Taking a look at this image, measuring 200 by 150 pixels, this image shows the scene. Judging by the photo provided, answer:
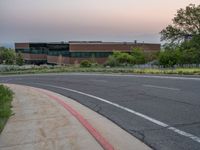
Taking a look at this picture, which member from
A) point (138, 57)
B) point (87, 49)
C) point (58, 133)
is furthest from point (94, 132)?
point (87, 49)

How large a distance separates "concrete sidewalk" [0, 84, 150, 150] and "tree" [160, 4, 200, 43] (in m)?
45.7

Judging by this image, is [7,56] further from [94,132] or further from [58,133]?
[94,132]

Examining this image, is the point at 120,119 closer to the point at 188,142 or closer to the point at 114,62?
the point at 188,142

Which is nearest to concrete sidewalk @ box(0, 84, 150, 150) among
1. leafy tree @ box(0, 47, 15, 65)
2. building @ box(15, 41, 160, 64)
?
building @ box(15, 41, 160, 64)

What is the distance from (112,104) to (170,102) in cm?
214

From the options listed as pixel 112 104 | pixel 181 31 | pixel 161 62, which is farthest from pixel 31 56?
pixel 112 104

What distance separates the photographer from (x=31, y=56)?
449 feet

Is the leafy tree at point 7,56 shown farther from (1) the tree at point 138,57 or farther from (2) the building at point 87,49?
(1) the tree at point 138,57

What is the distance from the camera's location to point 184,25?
187 ft

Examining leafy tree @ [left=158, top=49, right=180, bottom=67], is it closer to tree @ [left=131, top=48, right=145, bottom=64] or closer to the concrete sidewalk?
tree @ [left=131, top=48, right=145, bottom=64]

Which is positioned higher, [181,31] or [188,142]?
[181,31]

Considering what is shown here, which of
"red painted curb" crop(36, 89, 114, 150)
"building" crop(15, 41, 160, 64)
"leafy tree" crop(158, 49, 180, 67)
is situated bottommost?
"red painted curb" crop(36, 89, 114, 150)

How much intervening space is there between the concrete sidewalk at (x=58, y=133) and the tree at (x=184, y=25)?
45.7 m

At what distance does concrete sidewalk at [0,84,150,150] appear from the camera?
290 inches
